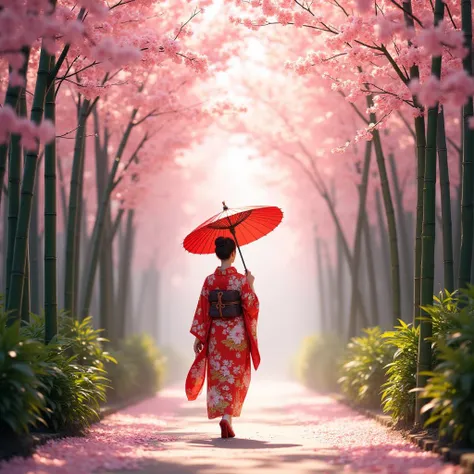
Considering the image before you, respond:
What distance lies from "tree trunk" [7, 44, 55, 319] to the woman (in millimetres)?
2023

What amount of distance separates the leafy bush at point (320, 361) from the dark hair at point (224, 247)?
1042cm

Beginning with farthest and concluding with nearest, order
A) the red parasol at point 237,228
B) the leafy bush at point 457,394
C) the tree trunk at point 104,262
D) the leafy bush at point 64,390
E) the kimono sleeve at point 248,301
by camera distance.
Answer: the tree trunk at point 104,262 < the red parasol at point 237,228 < the kimono sleeve at point 248,301 < the leafy bush at point 64,390 < the leafy bush at point 457,394

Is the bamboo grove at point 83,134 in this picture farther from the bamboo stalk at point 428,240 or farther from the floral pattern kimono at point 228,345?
the bamboo stalk at point 428,240

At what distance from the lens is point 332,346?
74.0 feet

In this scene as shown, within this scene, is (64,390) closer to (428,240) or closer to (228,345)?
(228,345)

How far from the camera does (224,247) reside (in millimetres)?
8688

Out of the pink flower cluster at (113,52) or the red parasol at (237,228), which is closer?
the pink flower cluster at (113,52)

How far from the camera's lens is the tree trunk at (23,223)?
25.4 feet

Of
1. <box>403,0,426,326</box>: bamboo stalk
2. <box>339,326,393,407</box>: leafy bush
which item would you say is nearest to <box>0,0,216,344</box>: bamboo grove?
<box>403,0,426,326</box>: bamboo stalk

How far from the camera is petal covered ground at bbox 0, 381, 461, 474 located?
617 centimetres

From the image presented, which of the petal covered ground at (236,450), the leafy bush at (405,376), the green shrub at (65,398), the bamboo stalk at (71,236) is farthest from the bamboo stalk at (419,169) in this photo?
the bamboo stalk at (71,236)

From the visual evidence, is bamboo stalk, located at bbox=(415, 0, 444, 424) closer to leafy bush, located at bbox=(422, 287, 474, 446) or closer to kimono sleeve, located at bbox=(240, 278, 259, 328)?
leafy bush, located at bbox=(422, 287, 474, 446)

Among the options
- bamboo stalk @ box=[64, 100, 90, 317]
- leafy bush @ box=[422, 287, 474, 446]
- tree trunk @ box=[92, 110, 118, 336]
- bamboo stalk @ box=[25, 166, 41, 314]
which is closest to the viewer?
leafy bush @ box=[422, 287, 474, 446]

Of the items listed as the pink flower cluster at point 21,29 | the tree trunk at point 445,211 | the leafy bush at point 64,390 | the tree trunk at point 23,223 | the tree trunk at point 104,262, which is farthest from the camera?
the tree trunk at point 104,262
